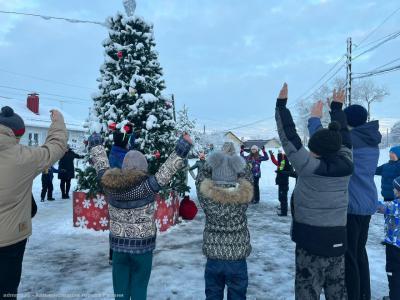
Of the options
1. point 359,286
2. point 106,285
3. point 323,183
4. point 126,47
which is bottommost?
point 106,285

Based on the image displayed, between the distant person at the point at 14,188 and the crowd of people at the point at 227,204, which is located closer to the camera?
the distant person at the point at 14,188

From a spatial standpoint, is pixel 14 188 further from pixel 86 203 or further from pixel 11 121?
pixel 86 203

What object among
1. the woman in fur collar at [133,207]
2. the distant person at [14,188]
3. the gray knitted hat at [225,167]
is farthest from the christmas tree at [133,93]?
the distant person at [14,188]

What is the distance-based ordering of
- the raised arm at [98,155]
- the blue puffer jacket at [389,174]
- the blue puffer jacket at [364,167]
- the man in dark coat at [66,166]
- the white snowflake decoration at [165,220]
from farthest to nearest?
the man in dark coat at [66,166] < the white snowflake decoration at [165,220] < the blue puffer jacket at [389,174] < the blue puffer jacket at [364,167] < the raised arm at [98,155]

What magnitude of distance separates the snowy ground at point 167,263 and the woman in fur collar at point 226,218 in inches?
56.6

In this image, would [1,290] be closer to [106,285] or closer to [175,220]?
[106,285]

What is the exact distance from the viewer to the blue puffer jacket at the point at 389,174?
713cm

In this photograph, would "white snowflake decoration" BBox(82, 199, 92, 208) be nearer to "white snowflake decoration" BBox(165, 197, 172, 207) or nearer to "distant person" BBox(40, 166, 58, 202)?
"white snowflake decoration" BBox(165, 197, 172, 207)

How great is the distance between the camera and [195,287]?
521 centimetres

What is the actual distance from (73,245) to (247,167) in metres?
5.34

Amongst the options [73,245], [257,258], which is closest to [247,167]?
[257,258]

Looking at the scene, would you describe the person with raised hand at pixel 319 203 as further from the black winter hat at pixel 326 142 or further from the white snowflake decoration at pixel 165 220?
the white snowflake decoration at pixel 165 220

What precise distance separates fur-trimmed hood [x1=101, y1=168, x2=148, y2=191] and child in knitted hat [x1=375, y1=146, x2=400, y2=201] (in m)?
5.63

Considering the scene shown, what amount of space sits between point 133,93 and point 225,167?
5634 millimetres
